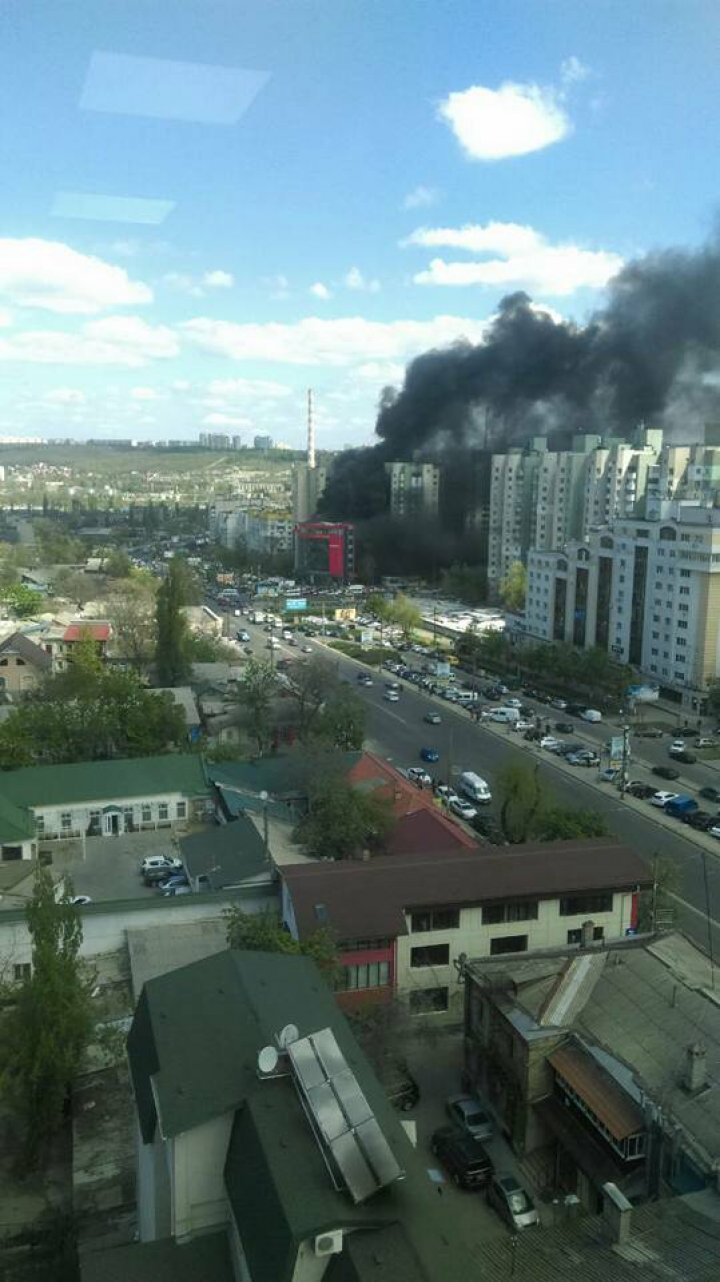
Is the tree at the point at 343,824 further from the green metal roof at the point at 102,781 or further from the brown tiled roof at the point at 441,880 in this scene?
the green metal roof at the point at 102,781

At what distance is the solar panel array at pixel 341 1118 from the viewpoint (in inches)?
118

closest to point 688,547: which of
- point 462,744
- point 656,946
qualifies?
point 462,744

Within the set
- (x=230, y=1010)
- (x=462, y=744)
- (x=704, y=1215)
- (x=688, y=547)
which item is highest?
(x=688, y=547)

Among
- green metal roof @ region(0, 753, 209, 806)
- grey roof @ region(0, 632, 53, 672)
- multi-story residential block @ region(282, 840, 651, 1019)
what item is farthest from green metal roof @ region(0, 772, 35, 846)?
grey roof @ region(0, 632, 53, 672)

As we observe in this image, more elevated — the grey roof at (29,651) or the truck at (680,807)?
the grey roof at (29,651)

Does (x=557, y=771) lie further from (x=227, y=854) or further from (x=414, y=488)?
(x=414, y=488)

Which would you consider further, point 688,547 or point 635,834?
point 688,547

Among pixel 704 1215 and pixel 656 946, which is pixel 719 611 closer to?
pixel 656 946

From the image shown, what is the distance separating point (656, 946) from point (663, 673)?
11571mm

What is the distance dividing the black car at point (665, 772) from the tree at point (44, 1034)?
8634mm

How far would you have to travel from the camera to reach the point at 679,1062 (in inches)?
174

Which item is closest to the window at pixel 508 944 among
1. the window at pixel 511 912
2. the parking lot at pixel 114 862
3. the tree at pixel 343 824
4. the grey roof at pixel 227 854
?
the window at pixel 511 912

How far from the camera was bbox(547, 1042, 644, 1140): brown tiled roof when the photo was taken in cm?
417

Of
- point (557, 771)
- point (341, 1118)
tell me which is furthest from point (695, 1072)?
point (557, 771)
